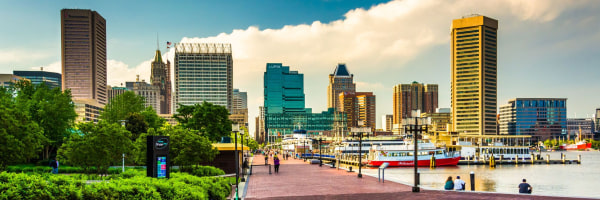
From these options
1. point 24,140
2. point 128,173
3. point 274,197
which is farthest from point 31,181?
point 24,140

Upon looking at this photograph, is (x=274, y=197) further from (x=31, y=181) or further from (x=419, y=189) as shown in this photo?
(x=31, y=181)

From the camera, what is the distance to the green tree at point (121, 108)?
77.1 meters

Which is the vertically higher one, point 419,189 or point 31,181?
point 31,181

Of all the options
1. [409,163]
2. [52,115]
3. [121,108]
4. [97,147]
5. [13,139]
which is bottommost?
[409,163]

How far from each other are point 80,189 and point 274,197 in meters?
11.5

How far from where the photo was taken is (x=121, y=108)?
79.8m

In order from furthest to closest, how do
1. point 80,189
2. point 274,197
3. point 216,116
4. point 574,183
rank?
point 216,116 → point 574,183 → point 274,197 → point 80,189

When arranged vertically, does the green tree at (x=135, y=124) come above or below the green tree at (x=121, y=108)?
below

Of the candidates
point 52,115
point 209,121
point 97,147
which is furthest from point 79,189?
point 209,121

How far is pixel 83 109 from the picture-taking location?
611ft

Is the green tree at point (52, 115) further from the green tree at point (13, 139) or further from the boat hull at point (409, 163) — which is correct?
the boat hull at point (409, 163)

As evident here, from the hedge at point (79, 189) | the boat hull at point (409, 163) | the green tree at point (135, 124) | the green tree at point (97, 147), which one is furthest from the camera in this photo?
the boat hull at point (409, 163)

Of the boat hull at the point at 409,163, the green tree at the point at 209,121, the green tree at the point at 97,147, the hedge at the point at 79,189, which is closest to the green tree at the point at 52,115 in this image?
the green tree at the point at 209,121

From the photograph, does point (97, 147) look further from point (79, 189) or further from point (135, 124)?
point (135, 124)
